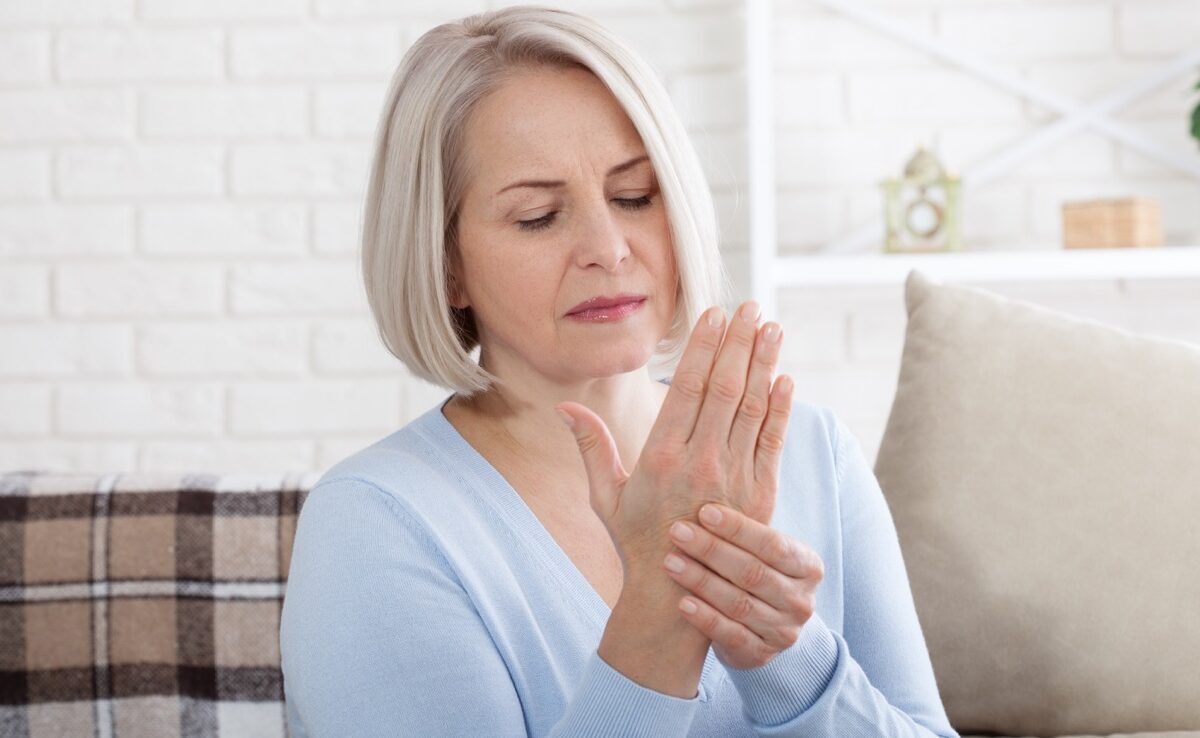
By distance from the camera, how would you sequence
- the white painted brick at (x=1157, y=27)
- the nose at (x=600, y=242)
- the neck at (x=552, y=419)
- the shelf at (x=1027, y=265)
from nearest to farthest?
the nose at (x=600, y=242) → the neck at (x=552, y=419) → the shelf at (x=1027, y=265) → the white painted brick at (x=1157, y=27)

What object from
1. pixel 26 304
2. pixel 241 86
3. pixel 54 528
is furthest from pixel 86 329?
pixel 54 528

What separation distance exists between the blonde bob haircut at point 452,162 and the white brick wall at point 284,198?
109cm

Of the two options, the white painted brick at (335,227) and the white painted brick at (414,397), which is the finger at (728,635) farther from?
the white painted brick at (335,227)

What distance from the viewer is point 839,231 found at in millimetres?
2395

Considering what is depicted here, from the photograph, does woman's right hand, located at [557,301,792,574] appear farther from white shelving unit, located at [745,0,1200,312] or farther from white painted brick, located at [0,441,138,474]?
white painted brick, located at [0,441,138,474]

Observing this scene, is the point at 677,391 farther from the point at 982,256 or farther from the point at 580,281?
the point at 982,256

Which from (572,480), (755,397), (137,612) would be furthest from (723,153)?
(755,397)

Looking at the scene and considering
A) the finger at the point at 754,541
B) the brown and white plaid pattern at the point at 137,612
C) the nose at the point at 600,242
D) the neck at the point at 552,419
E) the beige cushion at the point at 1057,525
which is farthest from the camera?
the brown and white plaid pattern at the point at 137,612

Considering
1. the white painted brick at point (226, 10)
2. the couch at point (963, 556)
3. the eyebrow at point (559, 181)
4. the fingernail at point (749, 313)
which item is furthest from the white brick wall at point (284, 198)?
the fingernail at point (749, 313)

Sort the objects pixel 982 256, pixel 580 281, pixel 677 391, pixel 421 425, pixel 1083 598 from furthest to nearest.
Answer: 1. pixel 982 256
2. pixel 1083 598
3. pixel 421 425
4. pixel 580 281
5. pixel 677 391

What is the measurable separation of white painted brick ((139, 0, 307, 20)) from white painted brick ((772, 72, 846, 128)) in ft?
2.93

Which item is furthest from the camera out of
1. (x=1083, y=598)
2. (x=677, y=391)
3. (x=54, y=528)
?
(x=54, y=528)

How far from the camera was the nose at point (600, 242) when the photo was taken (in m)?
1.18

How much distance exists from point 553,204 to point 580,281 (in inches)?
3.2
